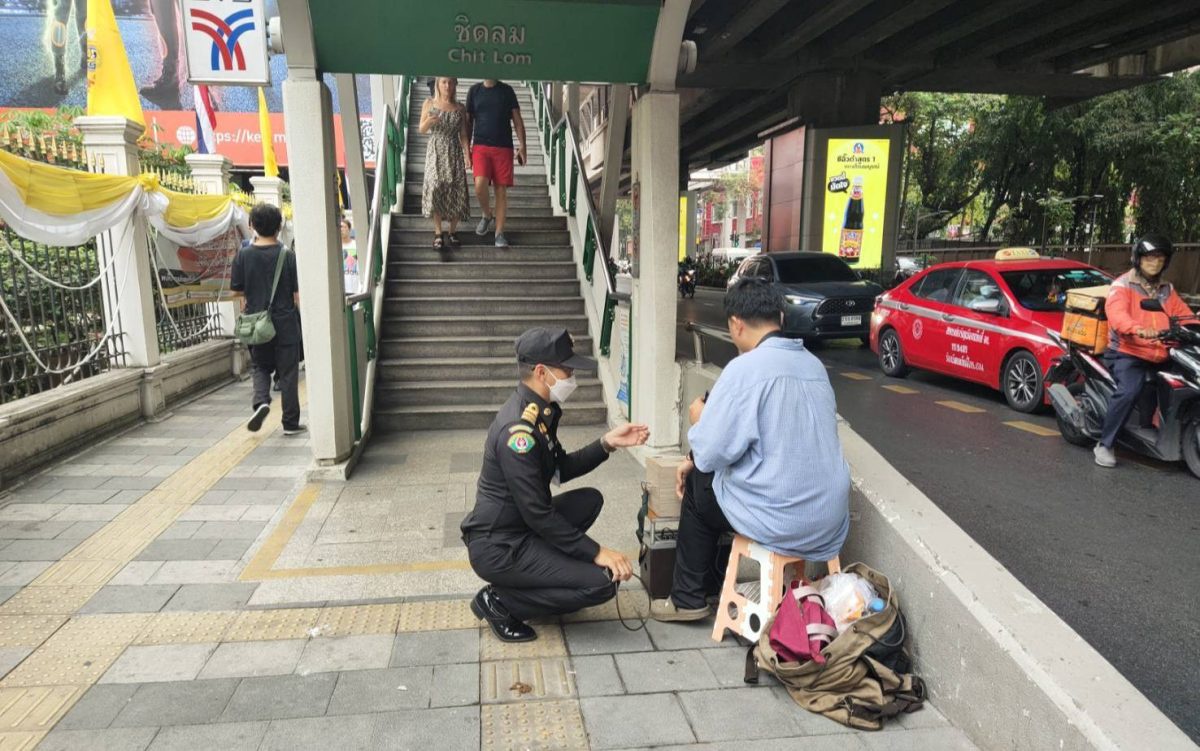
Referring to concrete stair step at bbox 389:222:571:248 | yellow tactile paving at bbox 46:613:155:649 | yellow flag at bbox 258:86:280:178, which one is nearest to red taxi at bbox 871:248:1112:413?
concrete stair step at bbox 389:222:571:248

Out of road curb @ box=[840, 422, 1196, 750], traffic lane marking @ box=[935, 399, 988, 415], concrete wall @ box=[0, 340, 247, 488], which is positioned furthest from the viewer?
traffic lane marking @ box=[935, 399, 988, 415]

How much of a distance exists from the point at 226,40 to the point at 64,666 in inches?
178

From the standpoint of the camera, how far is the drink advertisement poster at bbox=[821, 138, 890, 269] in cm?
1742

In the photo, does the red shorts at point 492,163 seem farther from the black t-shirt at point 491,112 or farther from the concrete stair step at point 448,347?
the concrete stair step at point 448,347

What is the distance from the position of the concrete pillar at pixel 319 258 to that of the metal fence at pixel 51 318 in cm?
210

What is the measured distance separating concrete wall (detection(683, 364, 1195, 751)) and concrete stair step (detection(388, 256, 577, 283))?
6.02 m

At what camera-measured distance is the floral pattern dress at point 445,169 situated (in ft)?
28.4

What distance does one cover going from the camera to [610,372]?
7316 mm

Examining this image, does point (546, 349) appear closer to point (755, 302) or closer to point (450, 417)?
point (755, 302)

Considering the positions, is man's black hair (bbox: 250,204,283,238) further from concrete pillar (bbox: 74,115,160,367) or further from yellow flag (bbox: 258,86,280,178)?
yellow flag (bbox: 258,86,280,178)

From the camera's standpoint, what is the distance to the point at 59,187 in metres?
5.58

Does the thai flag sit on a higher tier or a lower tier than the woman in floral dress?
higher

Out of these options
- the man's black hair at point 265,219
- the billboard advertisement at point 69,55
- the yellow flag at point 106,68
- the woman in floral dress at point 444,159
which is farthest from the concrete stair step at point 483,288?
the billboard advertisement at point 69,55

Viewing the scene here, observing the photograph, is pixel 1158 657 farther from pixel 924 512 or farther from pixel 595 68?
pixel 595 68
